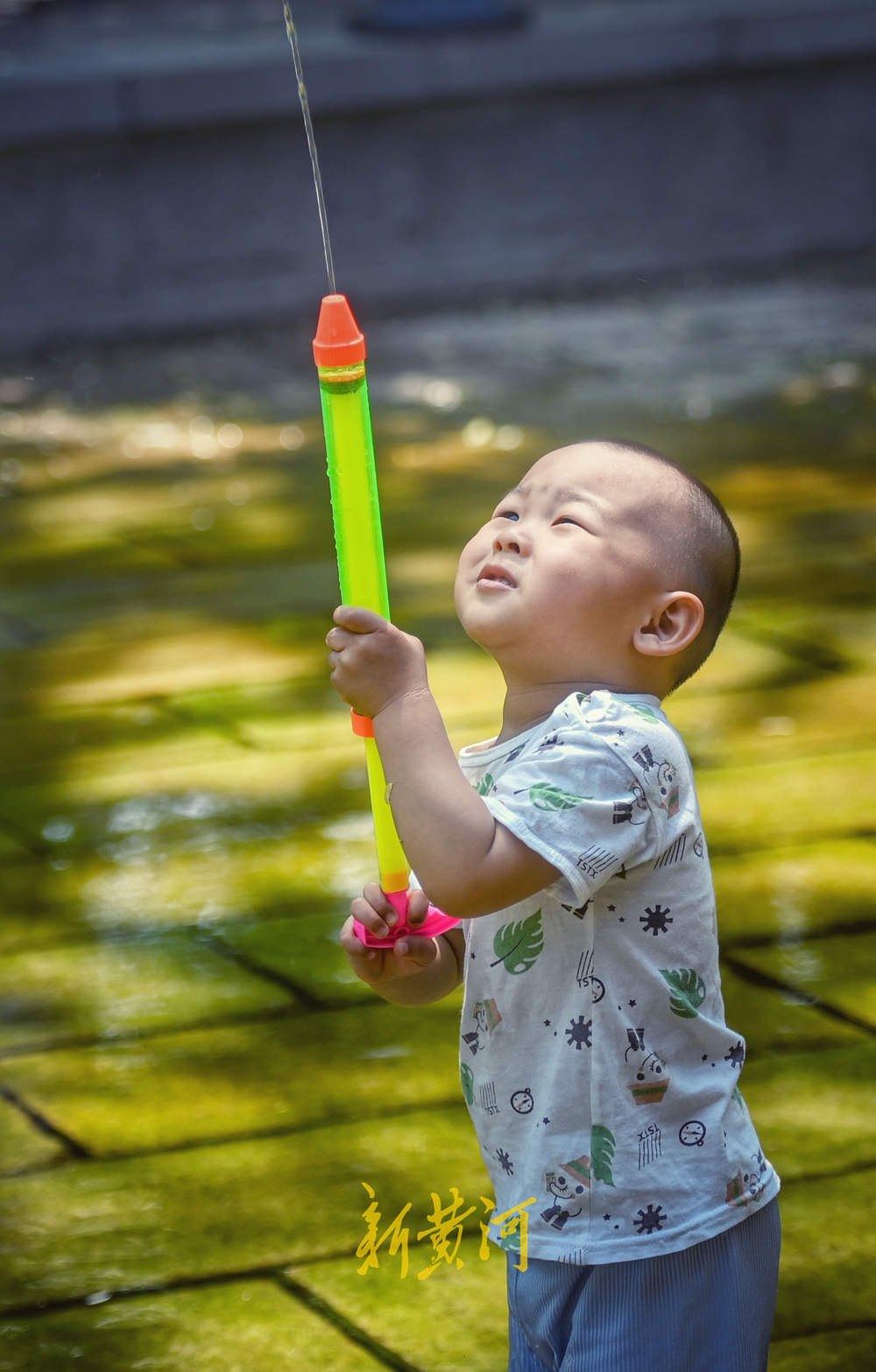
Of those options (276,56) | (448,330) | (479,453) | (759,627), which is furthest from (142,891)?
(276,56)

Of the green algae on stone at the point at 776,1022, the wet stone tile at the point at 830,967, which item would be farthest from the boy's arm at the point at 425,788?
the wet stone tile at the point at 830,967

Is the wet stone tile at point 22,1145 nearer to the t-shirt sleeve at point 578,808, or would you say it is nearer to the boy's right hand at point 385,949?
the boy's right hand at point 385,949

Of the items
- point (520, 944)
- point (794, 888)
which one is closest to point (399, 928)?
point (520, 944)

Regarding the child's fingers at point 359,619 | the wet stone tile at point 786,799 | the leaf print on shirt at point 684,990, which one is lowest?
the wet stone tile at point 786,799

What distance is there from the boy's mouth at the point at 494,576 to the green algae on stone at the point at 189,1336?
0.68 meters

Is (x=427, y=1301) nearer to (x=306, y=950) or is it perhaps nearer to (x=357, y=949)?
(x=357, y=949)

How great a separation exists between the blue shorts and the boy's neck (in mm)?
371

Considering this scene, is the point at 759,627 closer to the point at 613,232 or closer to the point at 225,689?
the point at 225,689

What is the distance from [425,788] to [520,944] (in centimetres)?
14

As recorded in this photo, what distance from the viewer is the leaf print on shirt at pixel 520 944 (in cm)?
128

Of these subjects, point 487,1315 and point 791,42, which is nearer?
point 487,1315

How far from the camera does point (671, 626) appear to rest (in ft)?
4.27

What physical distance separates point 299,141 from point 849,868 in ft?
13.8

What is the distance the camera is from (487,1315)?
5.26ft
